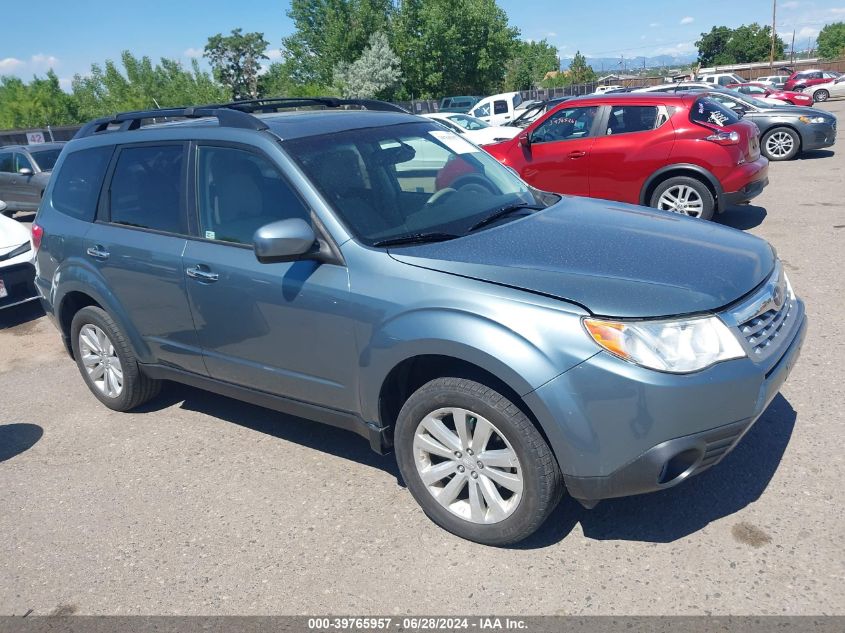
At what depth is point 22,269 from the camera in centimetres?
722

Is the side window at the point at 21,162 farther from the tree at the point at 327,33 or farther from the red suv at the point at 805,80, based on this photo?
the tree at the point at 327,33

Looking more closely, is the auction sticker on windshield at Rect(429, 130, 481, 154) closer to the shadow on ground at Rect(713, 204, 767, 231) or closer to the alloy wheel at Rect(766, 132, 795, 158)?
the shadow on ground at Rect(713, 204, 767, 231)

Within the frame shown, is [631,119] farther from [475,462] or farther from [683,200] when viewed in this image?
[475,462]

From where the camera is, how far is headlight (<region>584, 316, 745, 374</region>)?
2629mm

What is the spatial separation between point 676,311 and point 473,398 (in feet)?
2.81

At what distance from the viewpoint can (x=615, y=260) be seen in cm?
305

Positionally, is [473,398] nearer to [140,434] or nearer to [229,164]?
[229,164]

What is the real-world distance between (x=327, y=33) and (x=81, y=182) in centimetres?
5743

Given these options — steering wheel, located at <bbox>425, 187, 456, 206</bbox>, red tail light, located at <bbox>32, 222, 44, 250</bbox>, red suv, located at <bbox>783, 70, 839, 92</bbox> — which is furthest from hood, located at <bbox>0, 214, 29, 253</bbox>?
red suv, located at <bbox>783, 70, 839, 92</bbox>

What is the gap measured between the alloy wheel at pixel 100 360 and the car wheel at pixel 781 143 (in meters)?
13.2

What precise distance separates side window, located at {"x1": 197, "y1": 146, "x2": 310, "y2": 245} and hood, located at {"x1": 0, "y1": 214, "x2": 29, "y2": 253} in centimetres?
458

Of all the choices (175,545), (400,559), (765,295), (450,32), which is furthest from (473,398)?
(450,32)

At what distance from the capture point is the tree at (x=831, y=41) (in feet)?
293

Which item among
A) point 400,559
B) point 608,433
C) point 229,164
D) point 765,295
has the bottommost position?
point 400,559
